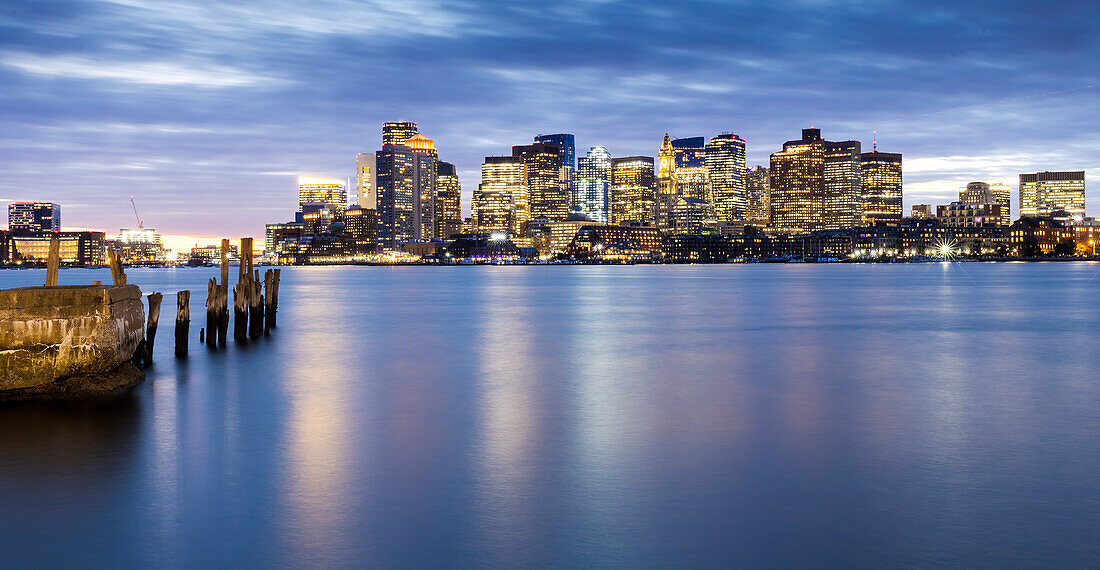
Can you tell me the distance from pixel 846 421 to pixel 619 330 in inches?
993

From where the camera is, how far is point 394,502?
11.8 meters

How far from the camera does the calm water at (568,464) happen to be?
32.9ft

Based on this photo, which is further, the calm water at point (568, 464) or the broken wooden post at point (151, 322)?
the broken wooden post at point (151, 322)

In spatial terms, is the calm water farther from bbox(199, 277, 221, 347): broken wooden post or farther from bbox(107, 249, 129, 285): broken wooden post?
bbox(199, 277, 221, 347): broken wooden post

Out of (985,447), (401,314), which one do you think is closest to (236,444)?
(985,447)

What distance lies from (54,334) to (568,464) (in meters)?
11.3

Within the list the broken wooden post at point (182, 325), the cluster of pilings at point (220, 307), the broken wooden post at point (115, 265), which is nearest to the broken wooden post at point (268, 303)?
the cluster of pilings at point (220, 307)

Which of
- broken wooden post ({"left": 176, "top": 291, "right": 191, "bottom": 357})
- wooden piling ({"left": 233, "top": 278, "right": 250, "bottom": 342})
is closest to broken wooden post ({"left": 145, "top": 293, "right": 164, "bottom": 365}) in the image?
broken wooden post ({"left": 176, "top": 291, "right": 191, "bottom": 357})

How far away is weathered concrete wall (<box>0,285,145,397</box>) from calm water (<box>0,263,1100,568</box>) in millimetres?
886

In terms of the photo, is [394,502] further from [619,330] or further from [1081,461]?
[619,330]

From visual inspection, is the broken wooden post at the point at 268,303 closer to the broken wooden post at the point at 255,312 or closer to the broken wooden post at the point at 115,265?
the broken wooden post at the point at 255,312

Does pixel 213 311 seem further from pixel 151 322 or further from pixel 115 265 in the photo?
pixel 151 322

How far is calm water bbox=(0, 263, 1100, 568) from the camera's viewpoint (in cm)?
1002

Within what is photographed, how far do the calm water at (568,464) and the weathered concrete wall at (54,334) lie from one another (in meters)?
0.89
